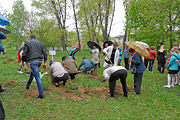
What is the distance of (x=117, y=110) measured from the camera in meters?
3.96

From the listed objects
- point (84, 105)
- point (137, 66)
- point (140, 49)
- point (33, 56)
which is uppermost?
point (140, 49)

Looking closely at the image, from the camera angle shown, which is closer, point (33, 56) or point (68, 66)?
point (33, 56)

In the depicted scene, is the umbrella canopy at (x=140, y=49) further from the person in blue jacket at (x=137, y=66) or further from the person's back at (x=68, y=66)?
the person's back at (x=68, y=66)

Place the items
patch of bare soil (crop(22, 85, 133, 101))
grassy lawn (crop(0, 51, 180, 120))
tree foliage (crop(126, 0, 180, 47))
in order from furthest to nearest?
tree foliage (crop(126, 0, 180, 47)), patch of bare soil (crop(22, 85, 133, 101)), grassy lawn (crop(0, 51, 180, 120))

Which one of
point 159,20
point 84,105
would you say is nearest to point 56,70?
point 84,105

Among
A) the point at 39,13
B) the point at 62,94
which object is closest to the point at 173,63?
the point at 62,94

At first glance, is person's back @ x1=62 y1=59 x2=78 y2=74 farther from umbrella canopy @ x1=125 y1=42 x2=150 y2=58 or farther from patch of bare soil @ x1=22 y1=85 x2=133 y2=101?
umbrella canopy @ x1=125 y1=42 x2=150 y2=58

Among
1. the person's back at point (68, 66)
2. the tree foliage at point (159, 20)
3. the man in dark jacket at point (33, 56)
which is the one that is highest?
the tree foliage at point (159, 20)

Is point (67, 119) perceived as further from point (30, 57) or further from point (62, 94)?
point (30, 57)

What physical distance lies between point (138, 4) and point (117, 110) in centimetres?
1484

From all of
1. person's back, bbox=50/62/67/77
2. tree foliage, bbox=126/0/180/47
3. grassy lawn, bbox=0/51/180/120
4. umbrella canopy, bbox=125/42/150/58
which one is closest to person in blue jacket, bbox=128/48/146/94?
umbrella canopy, bbox=125/42/150/58

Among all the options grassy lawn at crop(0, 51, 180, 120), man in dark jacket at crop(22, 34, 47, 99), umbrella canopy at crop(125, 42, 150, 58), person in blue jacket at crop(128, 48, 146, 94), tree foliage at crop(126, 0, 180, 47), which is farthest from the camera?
tree foliage at crop(126, 0, 180, 47)

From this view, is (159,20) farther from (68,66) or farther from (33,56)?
(33,56)

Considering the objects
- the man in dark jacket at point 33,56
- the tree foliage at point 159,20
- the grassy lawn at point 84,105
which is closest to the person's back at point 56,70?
the grassy lawn at point 84,105
